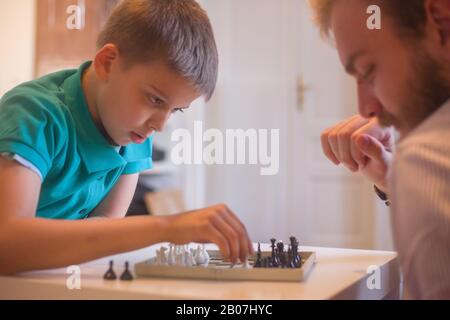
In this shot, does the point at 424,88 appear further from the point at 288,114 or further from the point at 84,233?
the point at 288,114

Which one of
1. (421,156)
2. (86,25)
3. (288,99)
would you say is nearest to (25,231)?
(421,156)

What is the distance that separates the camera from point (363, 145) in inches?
35.9

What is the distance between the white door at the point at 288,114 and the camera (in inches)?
110

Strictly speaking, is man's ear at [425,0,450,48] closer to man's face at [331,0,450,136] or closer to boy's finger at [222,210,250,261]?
man's face at [331,0,450,136]

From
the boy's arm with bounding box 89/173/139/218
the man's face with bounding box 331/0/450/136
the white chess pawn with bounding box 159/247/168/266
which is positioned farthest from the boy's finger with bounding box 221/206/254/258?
the boy's arm with bounding box 89/173/139/218

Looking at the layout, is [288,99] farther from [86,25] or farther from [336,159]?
[336,159]

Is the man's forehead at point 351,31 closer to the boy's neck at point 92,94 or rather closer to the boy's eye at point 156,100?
the boy's eye at point 156,100

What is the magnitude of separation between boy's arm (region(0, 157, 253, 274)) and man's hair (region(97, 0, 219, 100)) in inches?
12.1

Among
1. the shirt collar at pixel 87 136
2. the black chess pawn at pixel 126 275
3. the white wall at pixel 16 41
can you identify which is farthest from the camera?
the white wall at pixel 16 41

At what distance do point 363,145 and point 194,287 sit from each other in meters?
0.43

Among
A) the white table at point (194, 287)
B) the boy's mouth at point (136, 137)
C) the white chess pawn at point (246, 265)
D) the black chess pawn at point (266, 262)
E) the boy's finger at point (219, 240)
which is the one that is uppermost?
the boy's mouth at point (136, 137)

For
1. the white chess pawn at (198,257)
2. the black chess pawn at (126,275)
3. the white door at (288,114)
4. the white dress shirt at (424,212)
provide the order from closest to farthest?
the white dress shirt at (424,212), the black chess pawn at (126,275), the white chess pawn at (198,257), the white door at (288,114)

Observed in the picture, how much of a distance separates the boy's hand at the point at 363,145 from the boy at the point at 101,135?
0.25 m

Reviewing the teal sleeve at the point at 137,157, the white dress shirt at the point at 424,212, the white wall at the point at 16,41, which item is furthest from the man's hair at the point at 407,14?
the white wall at the point at 16,41
